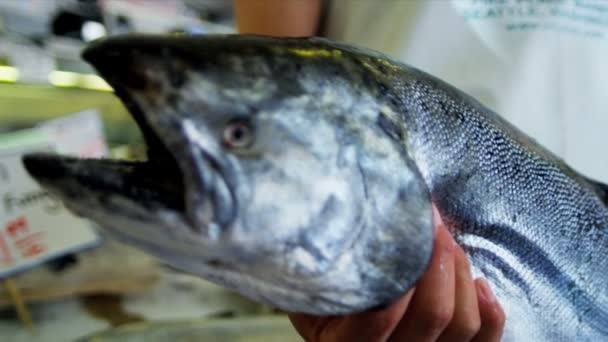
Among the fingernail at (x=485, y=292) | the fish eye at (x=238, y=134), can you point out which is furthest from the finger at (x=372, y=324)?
the fish eye at (x=238, y=134)

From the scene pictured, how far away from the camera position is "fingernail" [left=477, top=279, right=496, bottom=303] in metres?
0.73

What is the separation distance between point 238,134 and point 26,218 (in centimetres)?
118

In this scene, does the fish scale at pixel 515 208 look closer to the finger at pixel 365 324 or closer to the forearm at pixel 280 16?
the finger at pixel 365 324

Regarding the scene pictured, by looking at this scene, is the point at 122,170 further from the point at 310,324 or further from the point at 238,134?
the point at 310,324

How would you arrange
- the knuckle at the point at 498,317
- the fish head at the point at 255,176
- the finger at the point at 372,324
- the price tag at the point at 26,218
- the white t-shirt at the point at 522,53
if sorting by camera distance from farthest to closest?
the price tag at the point at 26,218, the white t-shirt at the point at 522,53, the knuckle at the point at 498,317, the finger at the point at 372,324, the fish head at the point at 255,176

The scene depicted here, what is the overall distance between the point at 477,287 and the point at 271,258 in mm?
345

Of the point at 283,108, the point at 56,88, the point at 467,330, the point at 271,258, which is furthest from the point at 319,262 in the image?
the point at 56,88

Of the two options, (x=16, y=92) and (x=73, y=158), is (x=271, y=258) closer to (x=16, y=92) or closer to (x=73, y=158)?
(x=73, y=158)

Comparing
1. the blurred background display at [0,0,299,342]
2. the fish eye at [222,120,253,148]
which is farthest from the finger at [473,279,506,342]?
the blurred background display at [0,0,299,342]

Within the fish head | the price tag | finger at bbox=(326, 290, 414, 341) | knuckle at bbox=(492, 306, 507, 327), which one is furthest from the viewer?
the price tag

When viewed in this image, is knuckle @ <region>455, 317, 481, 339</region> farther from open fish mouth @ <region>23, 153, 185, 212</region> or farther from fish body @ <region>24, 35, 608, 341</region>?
open fish mouth @ <region>23, 153, 185, 212</region>

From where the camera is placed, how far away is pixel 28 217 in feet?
4.82

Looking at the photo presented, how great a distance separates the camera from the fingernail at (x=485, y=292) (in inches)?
28.9

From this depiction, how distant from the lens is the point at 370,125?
1.91ft
